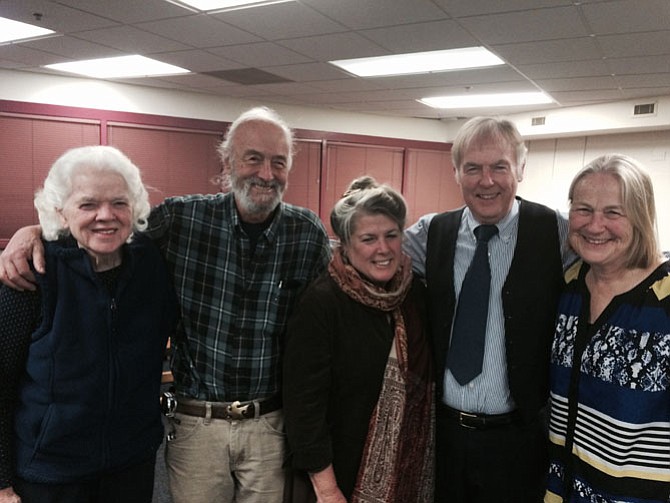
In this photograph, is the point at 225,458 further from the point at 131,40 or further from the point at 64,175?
the point at 131,40

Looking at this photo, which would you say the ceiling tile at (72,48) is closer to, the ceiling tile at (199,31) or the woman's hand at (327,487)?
the ceiling tile at (199,31)

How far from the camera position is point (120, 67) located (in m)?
6.01

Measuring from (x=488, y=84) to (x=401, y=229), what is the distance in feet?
15.7

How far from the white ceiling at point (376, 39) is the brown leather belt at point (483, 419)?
2620 millimetres

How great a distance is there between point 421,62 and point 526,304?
395cm

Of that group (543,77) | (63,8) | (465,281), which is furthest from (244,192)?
(543,77)

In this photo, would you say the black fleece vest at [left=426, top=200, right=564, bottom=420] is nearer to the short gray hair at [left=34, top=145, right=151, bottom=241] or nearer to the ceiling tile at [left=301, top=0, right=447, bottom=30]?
the short gray hair at [left=34, top=145, right=151, bottom=241]

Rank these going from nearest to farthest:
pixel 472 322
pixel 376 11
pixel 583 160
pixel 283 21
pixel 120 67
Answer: pixel 472 322, pixel 376 11, pixel 283 21, pixel 120 67, pixel 583 160

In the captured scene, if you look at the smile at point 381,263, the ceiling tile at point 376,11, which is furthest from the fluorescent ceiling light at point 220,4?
the smile at point 381,263

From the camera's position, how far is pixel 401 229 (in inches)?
74.5

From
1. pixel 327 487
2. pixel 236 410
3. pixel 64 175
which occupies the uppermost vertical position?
pixel 64 175

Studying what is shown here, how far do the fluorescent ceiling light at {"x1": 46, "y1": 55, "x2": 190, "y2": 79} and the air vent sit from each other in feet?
18.4

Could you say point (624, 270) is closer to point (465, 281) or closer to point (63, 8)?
point (465, 281)

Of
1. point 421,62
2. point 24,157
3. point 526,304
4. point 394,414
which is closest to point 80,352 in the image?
point 394,414
